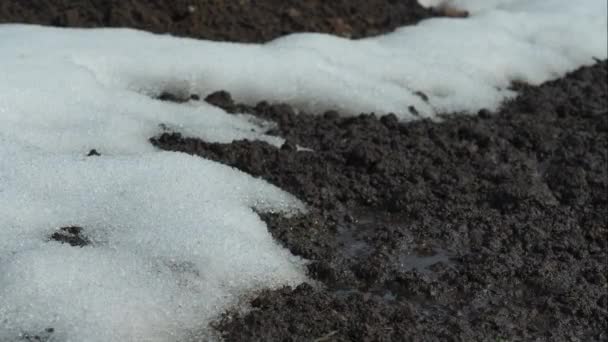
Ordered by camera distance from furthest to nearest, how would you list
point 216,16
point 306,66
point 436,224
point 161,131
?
1. point 216,16
2. point 306,66
3. point 161,131
4. point 436,224

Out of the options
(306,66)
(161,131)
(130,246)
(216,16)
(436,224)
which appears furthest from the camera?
(216,16)

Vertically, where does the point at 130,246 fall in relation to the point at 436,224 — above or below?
above

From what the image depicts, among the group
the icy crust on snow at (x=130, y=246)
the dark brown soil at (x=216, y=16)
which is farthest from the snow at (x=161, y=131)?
the dark brown soil at (x=216, y=16)

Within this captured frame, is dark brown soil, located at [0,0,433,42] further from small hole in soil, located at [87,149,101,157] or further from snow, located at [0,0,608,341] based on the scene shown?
small hole in soil, located at [87,149,101,157]

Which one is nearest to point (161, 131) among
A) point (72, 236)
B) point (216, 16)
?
point (72, 236)

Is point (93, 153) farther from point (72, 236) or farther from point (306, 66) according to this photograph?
point (306, 66)

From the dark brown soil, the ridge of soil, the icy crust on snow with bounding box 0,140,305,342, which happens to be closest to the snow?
the icy crust on snow with bounding box 0,140,305,342

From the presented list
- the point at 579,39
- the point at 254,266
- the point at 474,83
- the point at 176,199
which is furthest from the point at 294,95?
the point at 579,39
